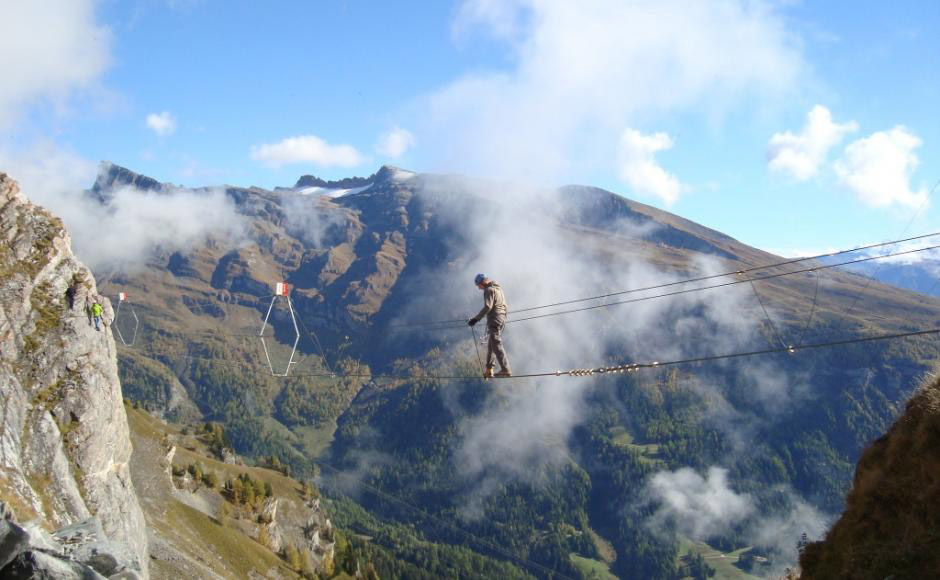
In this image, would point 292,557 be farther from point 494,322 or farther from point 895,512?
point 895,512

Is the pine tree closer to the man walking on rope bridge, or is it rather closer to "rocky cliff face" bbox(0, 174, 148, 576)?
"rocky cliff face" bbox(0, 174, 148, 576)

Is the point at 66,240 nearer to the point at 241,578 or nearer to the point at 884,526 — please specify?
the point at 241,578

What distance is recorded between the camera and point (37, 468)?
5131 cm

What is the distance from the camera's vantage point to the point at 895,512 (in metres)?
18.4

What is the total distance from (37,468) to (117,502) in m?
14.4

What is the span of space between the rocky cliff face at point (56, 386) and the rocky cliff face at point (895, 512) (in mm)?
51296

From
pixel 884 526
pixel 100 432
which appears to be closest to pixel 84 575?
pixel 884 526

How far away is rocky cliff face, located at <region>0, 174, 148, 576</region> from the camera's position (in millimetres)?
51750

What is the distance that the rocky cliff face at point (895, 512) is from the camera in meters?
16.3

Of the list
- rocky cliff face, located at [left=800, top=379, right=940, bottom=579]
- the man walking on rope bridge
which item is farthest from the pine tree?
rocky cliff face, located at [left=800, top=379, right=940, bottom=579]

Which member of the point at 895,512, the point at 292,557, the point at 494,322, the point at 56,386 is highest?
the point at 494,322

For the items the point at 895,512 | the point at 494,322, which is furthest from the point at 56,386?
the point at 895,512

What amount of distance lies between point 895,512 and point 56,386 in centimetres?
6658

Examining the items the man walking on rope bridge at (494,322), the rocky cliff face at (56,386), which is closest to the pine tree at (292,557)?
the rocky cliff face at (56,386)
